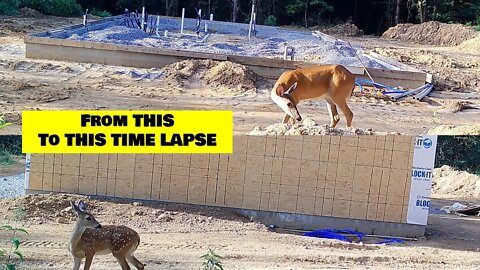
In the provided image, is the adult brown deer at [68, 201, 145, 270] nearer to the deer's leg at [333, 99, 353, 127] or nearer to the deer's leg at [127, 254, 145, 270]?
the deer's leg at [127, 254, 145, 270]

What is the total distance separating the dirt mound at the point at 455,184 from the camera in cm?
1353

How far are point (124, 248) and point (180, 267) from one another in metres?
1.00

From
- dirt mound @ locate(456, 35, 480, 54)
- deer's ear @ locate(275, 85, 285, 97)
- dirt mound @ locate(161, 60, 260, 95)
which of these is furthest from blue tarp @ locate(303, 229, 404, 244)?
dirt mound @ locate(456, 35, 480, 54)

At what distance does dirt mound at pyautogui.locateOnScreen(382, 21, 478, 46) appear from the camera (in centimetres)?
3425

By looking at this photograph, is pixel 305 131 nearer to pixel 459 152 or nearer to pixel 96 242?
pixel 96 242

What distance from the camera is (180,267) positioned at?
25.4ft

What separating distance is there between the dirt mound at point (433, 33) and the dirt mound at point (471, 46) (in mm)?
2394

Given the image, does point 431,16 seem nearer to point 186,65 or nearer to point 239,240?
point 186,65

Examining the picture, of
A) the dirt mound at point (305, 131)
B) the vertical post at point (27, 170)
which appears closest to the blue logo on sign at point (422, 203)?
the dirt mound at point (305, 131)

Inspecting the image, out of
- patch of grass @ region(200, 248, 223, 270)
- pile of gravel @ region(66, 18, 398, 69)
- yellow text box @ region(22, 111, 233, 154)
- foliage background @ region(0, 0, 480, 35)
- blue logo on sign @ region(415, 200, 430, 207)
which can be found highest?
foliage background @ region(0, 0, 480, 35)

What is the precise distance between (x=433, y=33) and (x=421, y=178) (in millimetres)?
26532

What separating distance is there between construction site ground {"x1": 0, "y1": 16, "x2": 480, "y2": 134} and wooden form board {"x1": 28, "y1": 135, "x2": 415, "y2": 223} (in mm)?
4142

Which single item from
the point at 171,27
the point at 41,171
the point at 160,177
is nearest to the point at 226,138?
the point at 160,177

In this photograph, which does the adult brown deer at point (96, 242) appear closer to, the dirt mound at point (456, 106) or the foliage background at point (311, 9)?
the dirt mound at point (456, 106)
